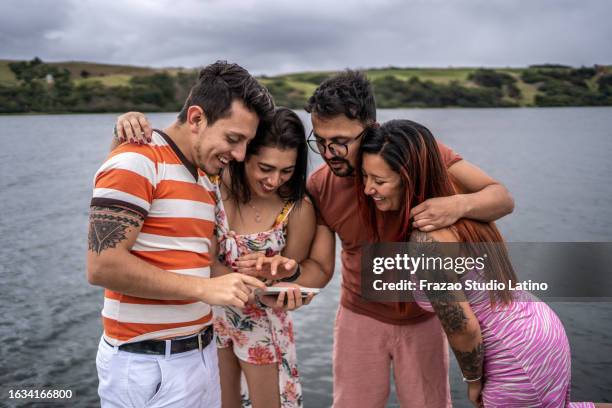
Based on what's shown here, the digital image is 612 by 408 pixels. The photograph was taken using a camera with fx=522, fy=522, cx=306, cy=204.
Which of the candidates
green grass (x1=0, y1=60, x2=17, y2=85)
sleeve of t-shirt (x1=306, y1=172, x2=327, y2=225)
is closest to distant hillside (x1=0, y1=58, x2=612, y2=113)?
green grass (x1=0, y1=60, x2=17, y2=85)

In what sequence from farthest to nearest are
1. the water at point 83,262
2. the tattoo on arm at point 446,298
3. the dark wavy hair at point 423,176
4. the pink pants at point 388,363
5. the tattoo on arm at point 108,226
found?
1. the water at point 83,262
2. the pink pants at point 388,363
3. the dark wavy hair at point 423,176
4. the tattoo on arm at point 446,298
5. the tattoo on arm at point 108,226

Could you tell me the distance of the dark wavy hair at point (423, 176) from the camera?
2.63m

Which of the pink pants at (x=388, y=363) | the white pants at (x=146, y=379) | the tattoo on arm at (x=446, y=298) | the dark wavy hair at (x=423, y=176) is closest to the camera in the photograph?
the white pants at (x=146, y=379)

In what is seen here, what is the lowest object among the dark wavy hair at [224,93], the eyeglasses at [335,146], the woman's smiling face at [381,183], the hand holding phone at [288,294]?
the hand holding phone at [288,294]

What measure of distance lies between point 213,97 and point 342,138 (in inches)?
34.4

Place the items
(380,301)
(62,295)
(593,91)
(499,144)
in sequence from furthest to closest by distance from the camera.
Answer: (593,91) → (499,144) → (62,295) → (380,301)

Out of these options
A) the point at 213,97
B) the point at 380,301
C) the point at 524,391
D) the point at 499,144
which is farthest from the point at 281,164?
the point at 499,144

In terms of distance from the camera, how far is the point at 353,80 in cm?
325

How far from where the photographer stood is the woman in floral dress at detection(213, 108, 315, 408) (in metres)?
3.08

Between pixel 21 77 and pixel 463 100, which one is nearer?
pixel 21 77

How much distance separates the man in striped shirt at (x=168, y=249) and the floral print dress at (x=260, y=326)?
0.48 metres

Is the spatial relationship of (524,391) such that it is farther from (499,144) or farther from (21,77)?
(21,77)

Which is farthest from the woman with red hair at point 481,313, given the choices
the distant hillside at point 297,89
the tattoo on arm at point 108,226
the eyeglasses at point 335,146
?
the distant hillside at point 297,89

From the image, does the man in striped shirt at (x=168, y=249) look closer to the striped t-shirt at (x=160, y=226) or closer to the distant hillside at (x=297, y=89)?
the striped t-shirt at (x=160, y=226)
